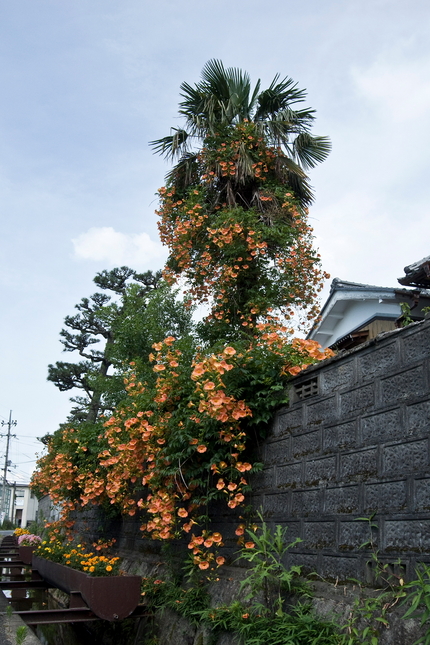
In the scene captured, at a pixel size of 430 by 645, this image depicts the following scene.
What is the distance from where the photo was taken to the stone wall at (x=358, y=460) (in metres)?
3.23

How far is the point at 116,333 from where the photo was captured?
37.6ft

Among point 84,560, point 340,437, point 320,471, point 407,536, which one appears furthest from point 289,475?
point 84,560

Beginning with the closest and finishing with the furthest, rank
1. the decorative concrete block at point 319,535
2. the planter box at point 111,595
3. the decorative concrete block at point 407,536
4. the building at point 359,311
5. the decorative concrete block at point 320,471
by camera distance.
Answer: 1. the decorative concrete block at point 407,536
2. the decorative concrete block at point 319,535
3. the decorative concrete block at point 320,471
4. the planter box at point 111,595
5. the building at point 359,311

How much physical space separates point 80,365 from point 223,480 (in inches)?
679

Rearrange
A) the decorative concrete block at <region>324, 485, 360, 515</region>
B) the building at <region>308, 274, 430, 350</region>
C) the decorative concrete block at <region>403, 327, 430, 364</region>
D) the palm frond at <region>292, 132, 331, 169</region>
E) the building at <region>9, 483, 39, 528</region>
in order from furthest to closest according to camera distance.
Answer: the building at <region>9, 483, 39, 528</region>, the building at <region>308, 274, 430, 350</region>, the palm frond at <region>292, 132, 331, 169</region>, the decorative concrete block at <region>324, 485, 360, 515</region>, the decorative concrete block at <region>403, 327, 430, 364</region>

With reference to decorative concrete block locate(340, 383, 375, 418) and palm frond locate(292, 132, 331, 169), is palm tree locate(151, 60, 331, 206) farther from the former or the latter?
decorative concrete block locate(340, 383, 375, 418)

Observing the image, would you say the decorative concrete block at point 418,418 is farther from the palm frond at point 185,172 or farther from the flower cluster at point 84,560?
the palm frond at point 185,172

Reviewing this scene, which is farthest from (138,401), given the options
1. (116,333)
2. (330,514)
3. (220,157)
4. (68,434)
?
(116,333)

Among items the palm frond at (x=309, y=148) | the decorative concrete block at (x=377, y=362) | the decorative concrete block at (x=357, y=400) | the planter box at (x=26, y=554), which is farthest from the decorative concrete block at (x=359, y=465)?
the planter box at (x=26, y=554)

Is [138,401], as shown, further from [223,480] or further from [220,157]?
[220,157]

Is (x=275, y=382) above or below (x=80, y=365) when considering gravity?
below

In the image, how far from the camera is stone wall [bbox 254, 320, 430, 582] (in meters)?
3.23

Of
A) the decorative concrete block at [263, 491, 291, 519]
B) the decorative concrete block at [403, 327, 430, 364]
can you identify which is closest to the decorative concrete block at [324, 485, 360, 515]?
the decorative concrete block at [263, 491, 291, 519]

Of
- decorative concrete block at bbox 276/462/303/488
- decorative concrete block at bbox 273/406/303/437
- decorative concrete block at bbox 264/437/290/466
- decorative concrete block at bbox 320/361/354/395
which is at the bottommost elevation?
decorative concrete block at bbox 276/462/303/488
